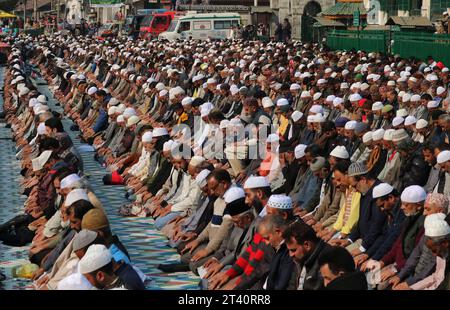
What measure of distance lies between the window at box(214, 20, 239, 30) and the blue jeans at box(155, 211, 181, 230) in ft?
135

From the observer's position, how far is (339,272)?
8000 mm

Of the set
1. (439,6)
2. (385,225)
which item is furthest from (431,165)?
(439,6)

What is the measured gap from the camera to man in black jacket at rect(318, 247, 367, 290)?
7.83 m

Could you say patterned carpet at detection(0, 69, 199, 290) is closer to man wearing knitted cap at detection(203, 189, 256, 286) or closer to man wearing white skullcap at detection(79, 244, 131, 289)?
man wearing knitted cap at detection(203, 189, 256, 286)

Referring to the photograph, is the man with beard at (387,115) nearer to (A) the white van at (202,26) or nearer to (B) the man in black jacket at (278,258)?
(B) the man in black jacket at (278,258)

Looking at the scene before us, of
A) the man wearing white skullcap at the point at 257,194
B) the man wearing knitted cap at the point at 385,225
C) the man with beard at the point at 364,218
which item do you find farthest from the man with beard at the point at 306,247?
the man wearing white skullcap at the point at 257,194

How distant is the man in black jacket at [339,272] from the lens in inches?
308

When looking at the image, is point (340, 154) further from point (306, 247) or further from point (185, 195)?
point (306, 247)

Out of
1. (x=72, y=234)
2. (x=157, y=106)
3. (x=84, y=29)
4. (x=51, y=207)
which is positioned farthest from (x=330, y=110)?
(x=84, y=29)

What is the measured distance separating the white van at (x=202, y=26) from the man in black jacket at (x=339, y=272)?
4681 cm

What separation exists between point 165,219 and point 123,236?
0.57m

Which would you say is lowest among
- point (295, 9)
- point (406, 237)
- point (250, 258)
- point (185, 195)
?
point (295, 9)

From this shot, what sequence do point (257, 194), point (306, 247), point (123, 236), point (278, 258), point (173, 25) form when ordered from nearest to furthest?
point (306, 247), point (278, 258), point (257, 194), point (123, 236), point (173, 25)

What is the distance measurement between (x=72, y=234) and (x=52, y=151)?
4096mm
